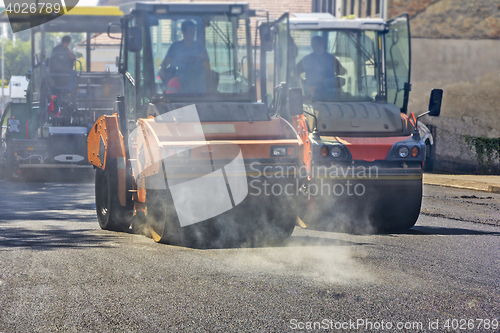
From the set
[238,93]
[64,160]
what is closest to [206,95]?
[238,93]

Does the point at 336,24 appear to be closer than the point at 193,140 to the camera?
No

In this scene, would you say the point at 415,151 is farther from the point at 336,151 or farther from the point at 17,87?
the point at 17,87

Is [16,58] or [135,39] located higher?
[135,39]

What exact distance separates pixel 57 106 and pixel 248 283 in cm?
1098

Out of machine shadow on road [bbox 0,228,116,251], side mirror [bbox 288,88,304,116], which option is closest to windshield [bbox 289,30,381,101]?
side mirror [bbox 288,88,304,116]

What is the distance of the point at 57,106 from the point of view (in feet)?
49.9

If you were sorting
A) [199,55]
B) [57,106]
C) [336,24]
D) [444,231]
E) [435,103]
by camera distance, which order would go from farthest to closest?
1. [57,106]
2. [336,24]
3. [435,103]
4. [444,231]
5. [199,55]

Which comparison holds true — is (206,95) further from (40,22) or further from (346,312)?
(40,22)

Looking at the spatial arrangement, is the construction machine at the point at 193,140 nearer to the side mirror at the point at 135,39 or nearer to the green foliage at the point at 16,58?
the side mirror at the point at 135,39

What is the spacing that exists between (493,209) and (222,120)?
6.27 meters

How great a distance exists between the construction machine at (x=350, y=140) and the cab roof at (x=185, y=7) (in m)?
0.50

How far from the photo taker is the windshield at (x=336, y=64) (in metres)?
9.75

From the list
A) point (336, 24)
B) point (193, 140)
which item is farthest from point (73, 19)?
point (193, 140)

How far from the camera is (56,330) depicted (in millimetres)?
4199
